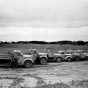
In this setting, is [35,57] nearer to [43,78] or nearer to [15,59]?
[15,59]

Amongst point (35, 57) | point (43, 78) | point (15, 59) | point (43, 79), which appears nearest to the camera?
point (43, 79)

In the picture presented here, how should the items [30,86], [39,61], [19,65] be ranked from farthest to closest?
1. [39,61]
2. [19,65]
3. [30,86]

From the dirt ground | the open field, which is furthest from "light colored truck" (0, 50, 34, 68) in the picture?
the dirt ground

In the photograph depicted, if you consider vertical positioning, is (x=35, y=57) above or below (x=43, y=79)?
above

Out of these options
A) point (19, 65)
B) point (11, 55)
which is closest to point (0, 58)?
point (11, 55)

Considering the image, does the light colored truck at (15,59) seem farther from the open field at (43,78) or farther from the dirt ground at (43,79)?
the dirt ground at (43,79)

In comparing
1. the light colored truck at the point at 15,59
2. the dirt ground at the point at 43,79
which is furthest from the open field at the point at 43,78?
the light colored truck at the point at 15,59

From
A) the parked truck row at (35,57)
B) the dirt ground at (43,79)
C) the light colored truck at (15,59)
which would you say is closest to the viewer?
the dirt ground at (43,79)

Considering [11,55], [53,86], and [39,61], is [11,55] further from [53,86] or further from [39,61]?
[53,86]

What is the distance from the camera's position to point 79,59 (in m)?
22.7

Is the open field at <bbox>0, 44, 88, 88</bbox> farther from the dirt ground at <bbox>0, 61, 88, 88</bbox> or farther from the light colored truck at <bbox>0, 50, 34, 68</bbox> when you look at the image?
the light colored truck at <bbox>0, 50, 34, 68</bbox>

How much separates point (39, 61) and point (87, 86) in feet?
32.1

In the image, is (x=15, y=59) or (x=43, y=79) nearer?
(x=43, y=79)

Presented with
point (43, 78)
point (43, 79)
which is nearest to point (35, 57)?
point (43, 78)
